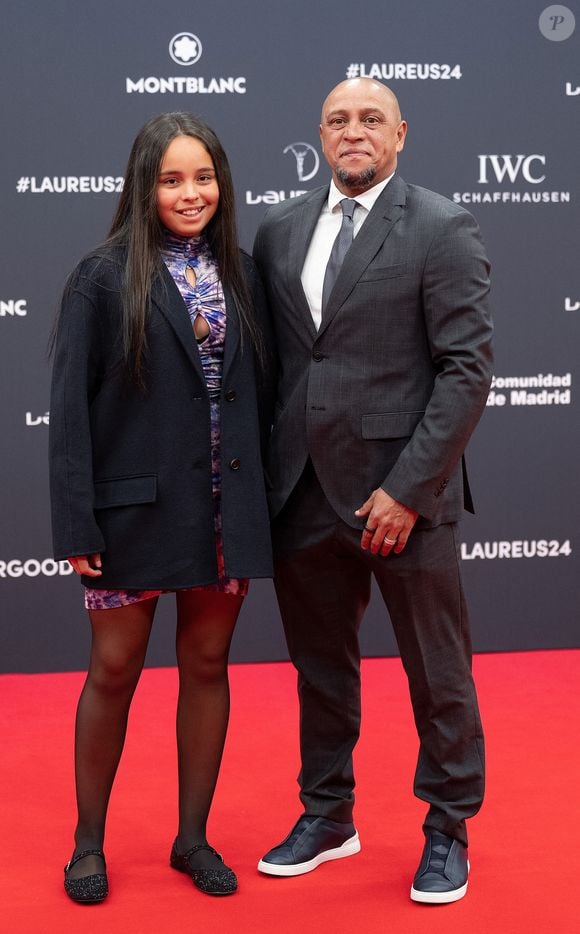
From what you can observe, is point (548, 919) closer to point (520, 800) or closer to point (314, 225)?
point (520, 800)

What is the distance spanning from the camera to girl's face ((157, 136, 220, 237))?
95.0 inches

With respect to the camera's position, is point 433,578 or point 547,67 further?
point 547,67

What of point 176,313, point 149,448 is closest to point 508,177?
point 176,313

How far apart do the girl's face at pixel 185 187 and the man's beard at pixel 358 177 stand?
279 millimetres

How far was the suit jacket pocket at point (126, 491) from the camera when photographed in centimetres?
244

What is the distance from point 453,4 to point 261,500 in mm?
2408

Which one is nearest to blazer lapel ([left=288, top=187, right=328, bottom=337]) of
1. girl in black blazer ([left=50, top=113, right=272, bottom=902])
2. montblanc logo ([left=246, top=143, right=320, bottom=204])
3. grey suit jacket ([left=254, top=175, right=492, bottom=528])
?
grey suit jacket ([left=254, top=175, right=492, bottom=528])

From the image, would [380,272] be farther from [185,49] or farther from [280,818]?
[185,49]

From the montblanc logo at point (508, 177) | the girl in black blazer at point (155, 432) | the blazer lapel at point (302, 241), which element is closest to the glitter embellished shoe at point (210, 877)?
the girl in black blazer at point (155, 432)

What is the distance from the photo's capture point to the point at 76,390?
94.0 inches

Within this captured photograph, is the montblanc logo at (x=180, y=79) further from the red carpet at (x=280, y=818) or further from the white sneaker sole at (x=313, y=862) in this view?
the white sneaker sole at (x=313, y=862)

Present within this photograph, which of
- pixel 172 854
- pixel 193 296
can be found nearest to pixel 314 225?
pixel 193 296

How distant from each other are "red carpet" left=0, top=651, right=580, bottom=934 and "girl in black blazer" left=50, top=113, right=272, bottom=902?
121 millimetres

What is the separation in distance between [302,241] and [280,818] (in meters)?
1.45
